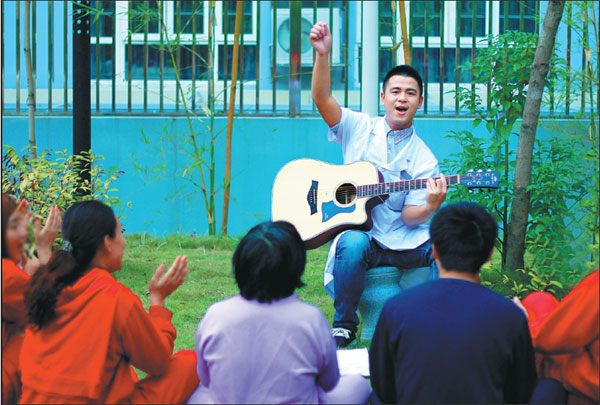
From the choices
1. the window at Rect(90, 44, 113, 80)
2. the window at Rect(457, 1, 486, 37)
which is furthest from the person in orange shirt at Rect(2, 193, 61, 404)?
the window at Rect(457, 1, 486, 37)

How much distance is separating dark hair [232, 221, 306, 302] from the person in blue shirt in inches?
12.4

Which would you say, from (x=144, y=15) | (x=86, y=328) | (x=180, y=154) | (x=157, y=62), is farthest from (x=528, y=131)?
(x=157, y=62)

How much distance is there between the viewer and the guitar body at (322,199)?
11.7 ft

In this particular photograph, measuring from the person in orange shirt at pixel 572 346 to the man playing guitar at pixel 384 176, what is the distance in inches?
42.5

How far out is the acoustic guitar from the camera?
3455mm

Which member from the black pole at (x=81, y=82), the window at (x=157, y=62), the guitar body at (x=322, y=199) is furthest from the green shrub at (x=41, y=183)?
the window at (x=157, y=62)

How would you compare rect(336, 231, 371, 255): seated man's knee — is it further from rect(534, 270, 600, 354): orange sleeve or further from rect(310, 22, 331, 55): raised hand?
rect(534, 270, 600, 354): orange sleeve

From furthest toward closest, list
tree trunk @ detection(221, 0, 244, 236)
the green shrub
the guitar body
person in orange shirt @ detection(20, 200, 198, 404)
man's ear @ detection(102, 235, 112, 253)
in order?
tree trunk @ detection(221, 0, 244, 236) → the green shrub → the guitar body → man's ear @ detection(102, 235, 112, 253) → person in orange shirt @ detection(20, 200, 198, 404)

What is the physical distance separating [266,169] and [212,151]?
0.63 meters

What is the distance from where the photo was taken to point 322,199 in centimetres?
370

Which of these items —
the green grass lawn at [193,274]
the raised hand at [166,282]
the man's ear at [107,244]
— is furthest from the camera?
the green grass lawn at [193,274]

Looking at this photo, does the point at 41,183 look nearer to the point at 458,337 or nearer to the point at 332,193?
the point at 332,193

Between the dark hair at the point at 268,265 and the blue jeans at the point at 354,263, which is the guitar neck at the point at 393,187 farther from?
the dark hair at the point at 268,265

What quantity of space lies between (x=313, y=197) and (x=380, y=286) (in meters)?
0.55
